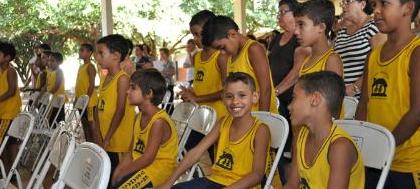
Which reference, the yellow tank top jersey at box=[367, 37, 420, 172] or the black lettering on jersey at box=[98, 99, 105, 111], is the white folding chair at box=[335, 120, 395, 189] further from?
the black lettering on jersey at box=[98, 99, 105, 111]

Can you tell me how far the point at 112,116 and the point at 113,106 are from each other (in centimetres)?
7

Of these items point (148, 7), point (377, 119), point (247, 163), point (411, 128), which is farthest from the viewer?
point (148, 7)

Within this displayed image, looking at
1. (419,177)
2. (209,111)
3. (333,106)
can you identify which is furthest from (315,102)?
(209,111)

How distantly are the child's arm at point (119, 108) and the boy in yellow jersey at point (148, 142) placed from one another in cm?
45

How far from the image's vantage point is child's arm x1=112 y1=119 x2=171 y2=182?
10.0ft

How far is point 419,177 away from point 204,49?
205 cm

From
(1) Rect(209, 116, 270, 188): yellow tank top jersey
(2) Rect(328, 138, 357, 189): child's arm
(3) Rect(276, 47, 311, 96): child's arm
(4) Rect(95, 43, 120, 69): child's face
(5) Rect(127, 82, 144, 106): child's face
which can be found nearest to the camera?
(2) Rect(328, 138, 357, 189): child's arm

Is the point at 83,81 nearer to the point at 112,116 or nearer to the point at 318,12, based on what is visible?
the point at 112,116

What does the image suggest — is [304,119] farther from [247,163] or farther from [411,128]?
[247,163]

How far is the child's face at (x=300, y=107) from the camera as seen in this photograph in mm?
2188

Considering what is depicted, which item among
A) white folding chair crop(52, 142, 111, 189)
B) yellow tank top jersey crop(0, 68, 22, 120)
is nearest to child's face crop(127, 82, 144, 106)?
white folding chair crop(52, 142, 111, 189)

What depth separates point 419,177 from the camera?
2281mm

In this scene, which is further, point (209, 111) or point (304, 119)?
point (209, 111)

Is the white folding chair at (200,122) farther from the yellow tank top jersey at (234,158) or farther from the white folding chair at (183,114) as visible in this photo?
the yellow tank top jersey at (234,158)
